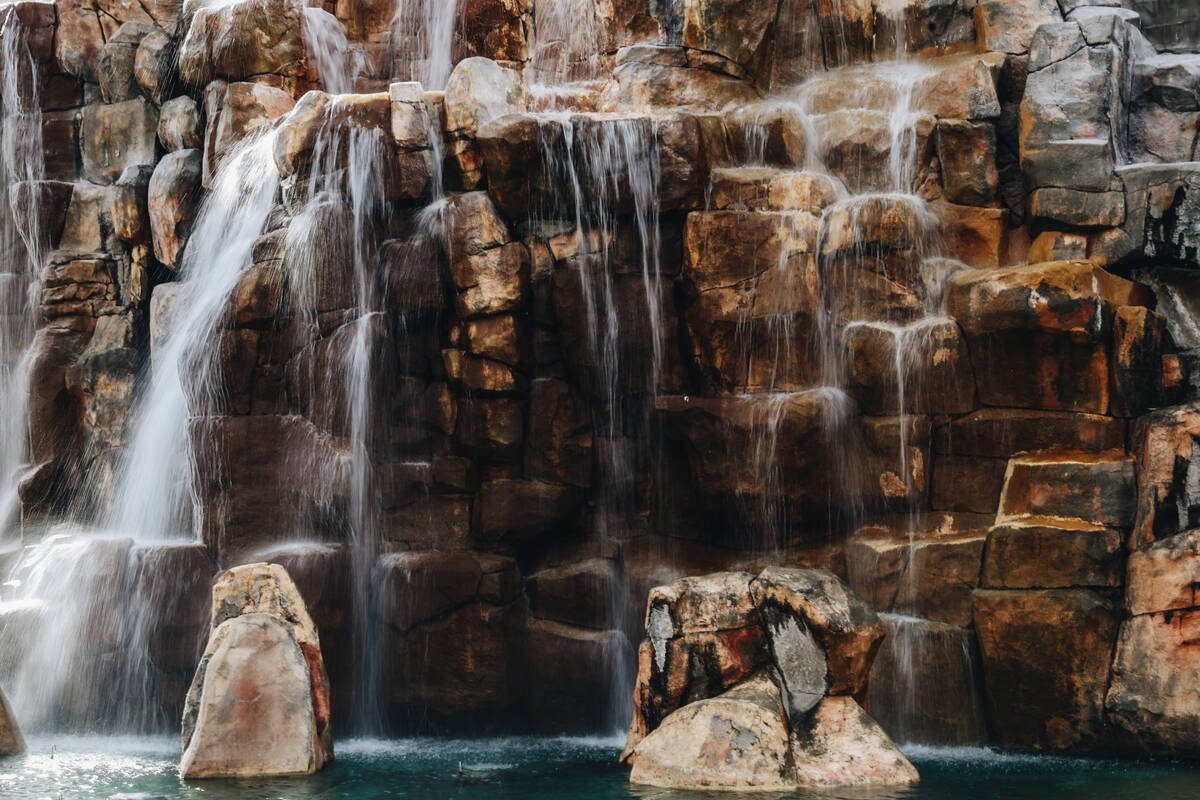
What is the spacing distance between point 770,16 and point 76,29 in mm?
10937

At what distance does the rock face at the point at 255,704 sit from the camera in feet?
30.8

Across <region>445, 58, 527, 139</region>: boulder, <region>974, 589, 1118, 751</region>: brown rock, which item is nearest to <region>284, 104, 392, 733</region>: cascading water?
<region>445, 58, 527, 139</region>: boulder

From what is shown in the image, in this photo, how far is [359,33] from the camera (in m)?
17.7

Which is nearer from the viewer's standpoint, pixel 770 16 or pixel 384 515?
pixel 384 515

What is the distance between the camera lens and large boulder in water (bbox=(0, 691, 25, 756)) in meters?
10.7

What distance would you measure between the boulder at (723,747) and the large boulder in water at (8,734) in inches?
228

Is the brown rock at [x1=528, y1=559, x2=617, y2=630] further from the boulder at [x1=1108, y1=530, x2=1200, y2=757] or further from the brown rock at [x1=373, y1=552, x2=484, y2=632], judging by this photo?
the boulder at [x1=1108, y1=530, x2=1200, y2=757]

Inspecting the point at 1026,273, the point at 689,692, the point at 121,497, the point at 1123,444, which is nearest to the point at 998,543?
the point at 1123,444

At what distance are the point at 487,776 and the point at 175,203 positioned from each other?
381 inches

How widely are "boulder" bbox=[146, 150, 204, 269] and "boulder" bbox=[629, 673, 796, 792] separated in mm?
10174

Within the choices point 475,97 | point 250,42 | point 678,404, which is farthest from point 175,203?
point 678,404

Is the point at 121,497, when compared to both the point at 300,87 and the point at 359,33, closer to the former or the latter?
the point at 300,87

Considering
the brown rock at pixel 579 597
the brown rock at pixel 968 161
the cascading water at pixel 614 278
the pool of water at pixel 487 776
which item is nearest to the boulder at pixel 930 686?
the pool of water at pixel 487 776

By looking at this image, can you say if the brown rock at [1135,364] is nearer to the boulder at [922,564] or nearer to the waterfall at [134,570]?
the boulder at [922,564]
